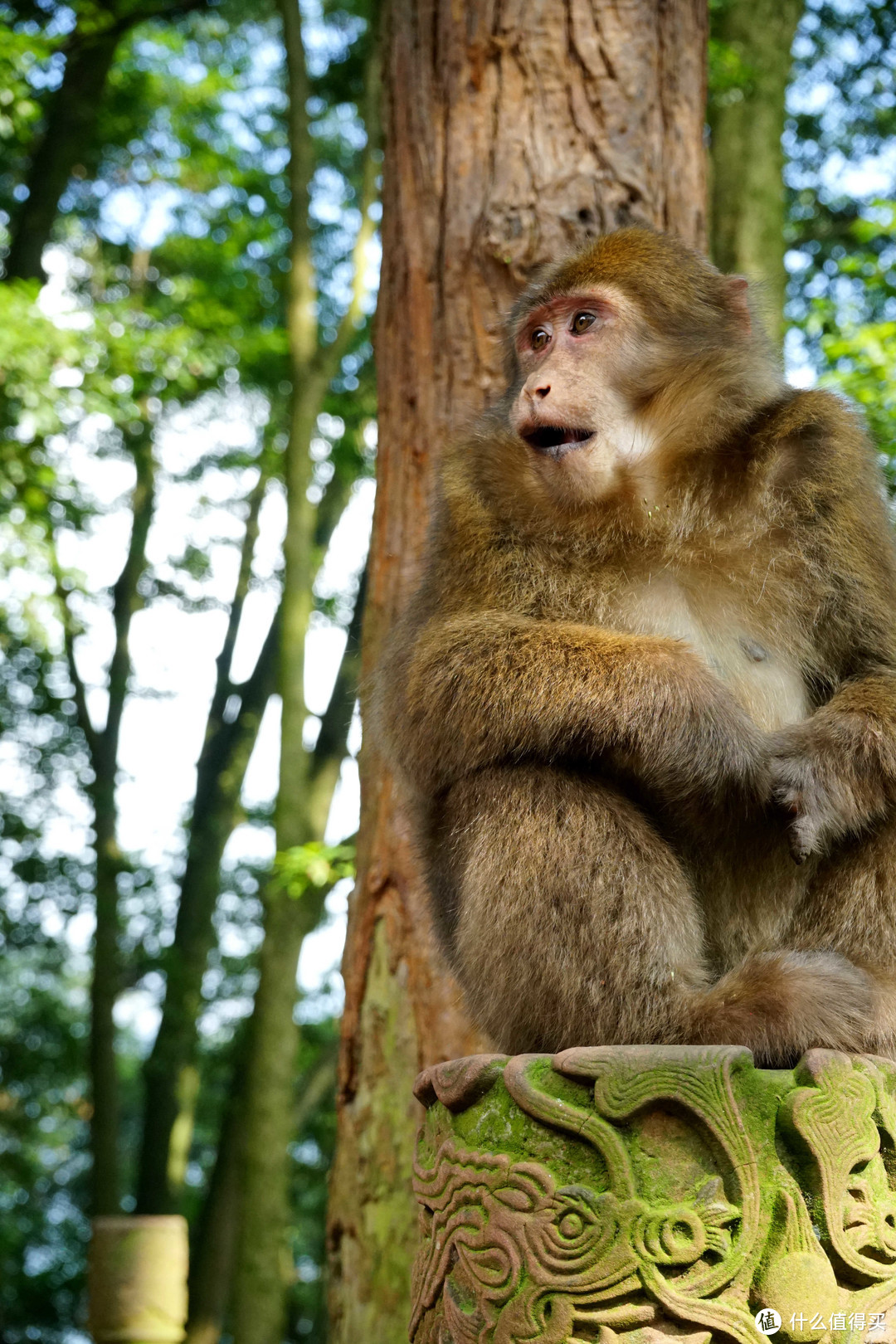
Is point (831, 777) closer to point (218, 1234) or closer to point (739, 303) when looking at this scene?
point (739, 303)

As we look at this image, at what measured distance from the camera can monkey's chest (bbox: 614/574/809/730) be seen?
2.94 m

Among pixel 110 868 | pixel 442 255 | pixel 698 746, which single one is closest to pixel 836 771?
pixel 698 746

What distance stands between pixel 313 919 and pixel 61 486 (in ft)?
15.8

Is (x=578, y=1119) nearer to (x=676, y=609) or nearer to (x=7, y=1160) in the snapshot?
(x=676, y=609)

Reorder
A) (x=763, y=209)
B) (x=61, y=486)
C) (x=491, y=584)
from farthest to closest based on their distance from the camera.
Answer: (x=61, y=486), (x=763, y=209), (x=491, y=584)

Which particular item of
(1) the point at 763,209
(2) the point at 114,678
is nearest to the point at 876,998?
(1) the point at 763,209

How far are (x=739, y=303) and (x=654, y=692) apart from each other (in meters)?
1.26

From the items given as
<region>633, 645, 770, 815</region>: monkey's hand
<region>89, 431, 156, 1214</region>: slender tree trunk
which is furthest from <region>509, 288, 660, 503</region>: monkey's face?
<region>89, 431, 156, 1214</region>: slender tree trunk

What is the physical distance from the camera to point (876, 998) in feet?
8.35

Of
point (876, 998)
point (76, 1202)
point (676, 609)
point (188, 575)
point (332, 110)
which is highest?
point (332, 110)

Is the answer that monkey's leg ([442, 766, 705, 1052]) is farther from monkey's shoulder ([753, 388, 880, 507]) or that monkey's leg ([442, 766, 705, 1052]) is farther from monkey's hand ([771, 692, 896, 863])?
monkey's shoulder ([753, 388, 880, 507])

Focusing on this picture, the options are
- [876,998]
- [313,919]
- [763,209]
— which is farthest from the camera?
[313,919]

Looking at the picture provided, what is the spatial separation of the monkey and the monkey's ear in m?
0.07

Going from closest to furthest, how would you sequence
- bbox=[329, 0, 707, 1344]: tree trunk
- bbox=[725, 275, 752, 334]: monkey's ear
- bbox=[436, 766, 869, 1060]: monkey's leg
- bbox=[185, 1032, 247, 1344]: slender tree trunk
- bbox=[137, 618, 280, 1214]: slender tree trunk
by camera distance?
bbox=[436, 766, 869, 1060]: monkey's leg
bbox=[725, 275, 752, 334]: monkey's ear
bbox=[329, 0, 707, 1344]: tree trunk
bbox=[185, 1032, 247, 1344]: slender tree trunk
bbox=[137, 618, 280, 1214]: slender tree trunk
